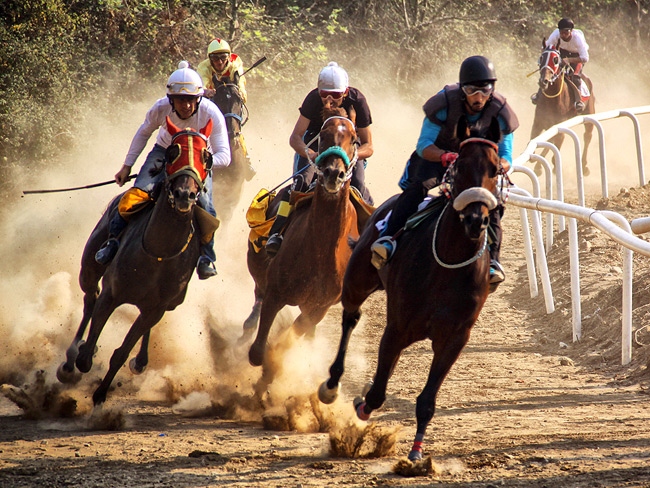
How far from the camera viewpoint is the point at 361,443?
5.78 metres

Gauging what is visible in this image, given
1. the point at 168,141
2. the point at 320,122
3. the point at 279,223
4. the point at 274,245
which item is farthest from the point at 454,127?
the point at 168,141

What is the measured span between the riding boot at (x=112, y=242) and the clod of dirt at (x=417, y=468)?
138 inches

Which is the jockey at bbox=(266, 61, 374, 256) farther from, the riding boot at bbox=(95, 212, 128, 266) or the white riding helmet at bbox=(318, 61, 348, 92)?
the riding boot at bbox=(95, 212, 128, 266)

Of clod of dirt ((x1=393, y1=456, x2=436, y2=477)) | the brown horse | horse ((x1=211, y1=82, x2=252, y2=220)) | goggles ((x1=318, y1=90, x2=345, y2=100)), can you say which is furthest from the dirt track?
horse ((x1=211, y1=82, x2=252, y2=220))

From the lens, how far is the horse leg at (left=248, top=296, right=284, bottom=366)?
24.3ft

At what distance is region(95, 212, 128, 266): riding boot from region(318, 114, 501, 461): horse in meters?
2.79

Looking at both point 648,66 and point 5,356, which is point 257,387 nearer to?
point 5,356

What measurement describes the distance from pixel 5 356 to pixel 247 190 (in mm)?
9526

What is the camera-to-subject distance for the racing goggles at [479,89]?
5617mm

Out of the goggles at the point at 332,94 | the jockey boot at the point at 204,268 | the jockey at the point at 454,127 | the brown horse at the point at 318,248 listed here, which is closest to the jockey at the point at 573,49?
the goggles at the point at 332,94

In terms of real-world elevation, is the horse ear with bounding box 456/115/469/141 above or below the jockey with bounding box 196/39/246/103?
below

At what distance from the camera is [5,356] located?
8766 millimetres

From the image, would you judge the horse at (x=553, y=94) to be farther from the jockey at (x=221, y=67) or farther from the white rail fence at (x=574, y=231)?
the jockey at (x=221, y=67)

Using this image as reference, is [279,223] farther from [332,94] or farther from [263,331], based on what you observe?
[332,94]
